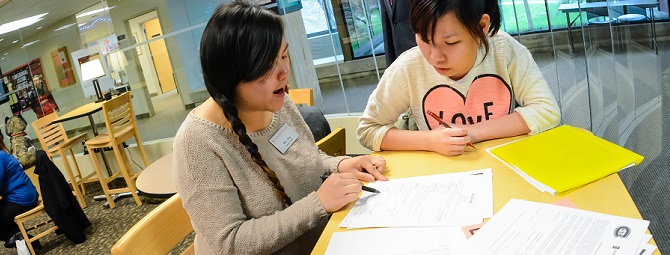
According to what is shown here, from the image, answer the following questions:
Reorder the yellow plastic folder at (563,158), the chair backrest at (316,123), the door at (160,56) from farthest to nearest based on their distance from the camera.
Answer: the door at (160,56)
the chair backrest at (316,123)
the yellow plastic folder at (563,158)

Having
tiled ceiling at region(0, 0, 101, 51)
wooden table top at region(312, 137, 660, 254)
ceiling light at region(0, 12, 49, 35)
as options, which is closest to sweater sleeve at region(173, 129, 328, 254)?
wooden table top at region(312, 137, 660, 254)

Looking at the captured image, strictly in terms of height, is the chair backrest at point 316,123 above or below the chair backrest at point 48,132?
below

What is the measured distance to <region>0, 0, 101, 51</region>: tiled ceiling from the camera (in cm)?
560

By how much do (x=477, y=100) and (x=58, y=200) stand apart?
3.51m

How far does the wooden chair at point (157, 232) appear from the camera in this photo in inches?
41.3

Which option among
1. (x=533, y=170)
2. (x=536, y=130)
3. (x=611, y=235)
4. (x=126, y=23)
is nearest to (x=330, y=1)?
(x=126, y=23)

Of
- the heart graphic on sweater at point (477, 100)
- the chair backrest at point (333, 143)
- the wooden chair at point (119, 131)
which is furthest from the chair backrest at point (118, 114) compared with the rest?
the heart graphic on sweater at point (477, 100)

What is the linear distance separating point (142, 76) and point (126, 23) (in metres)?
0.61

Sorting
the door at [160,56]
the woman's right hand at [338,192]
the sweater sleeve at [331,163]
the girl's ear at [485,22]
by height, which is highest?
the door at [160,56]

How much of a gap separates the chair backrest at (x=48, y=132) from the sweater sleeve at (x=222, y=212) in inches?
183

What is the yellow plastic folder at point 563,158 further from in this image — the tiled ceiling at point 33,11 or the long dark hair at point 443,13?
the tiled ceiling at point 33,11

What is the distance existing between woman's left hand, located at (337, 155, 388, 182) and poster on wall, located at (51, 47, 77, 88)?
5635 millimetres

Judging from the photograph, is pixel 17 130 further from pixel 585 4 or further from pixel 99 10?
pixel 585 4

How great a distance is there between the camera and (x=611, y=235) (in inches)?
28.9
